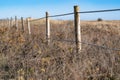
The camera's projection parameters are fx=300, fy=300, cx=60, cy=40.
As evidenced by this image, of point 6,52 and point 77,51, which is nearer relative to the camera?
point 77,51

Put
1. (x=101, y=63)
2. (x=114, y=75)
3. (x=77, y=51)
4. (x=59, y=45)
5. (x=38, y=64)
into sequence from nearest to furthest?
1. (x=114, y=75)
2. (x=101, y=63)
3. (x=38, y=64)
4. (x=77, y=51)
5. (x=59, y=45)

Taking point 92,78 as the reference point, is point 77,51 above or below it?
above

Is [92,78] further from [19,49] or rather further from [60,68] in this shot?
[19,49]

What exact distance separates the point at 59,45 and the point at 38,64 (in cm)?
216

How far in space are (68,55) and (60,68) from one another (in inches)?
41.5

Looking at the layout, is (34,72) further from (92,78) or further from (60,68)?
(92,78)

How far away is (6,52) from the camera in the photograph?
32.2ft

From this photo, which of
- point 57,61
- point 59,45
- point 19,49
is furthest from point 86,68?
point 19,49

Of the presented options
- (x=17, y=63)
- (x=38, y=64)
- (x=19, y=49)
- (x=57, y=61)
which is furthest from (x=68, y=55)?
(x=19, y=49)

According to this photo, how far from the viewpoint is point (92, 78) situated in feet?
22.4

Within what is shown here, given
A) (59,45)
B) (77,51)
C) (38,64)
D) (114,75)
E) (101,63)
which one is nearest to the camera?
(114,75)

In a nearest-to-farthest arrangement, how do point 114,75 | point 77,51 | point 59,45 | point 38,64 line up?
point 114,75
point 38,64
point 77,51
point 59,45

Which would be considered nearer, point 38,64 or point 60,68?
point 60,68

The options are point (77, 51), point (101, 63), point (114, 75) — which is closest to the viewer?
point (114, 75)
